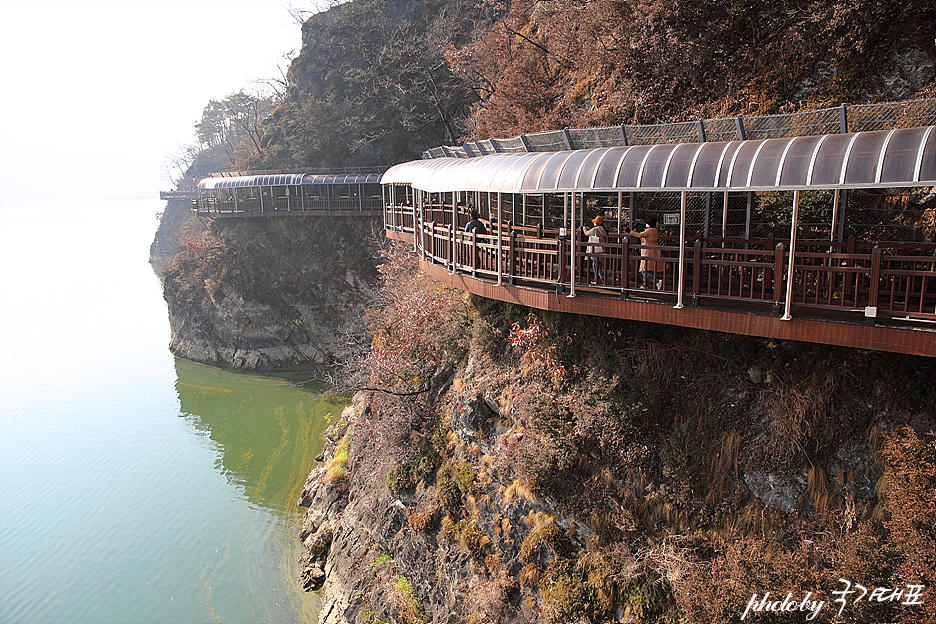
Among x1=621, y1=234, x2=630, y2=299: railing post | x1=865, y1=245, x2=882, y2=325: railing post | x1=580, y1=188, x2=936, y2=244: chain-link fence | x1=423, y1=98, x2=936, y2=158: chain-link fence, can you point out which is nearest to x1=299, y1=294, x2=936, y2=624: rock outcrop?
x1=865, y1=245, x2=882, y2=325: railing post

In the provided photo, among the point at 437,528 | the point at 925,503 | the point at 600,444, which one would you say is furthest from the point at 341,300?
the point at 925,503

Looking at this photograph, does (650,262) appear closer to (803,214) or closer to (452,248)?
(803,214)

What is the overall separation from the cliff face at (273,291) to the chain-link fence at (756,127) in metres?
23.1

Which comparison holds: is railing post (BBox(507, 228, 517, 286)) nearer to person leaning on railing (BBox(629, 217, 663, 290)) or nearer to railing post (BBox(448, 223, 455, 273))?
railing post (BBox(448, 223, 455, 273))

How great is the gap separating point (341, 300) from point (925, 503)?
106 ft

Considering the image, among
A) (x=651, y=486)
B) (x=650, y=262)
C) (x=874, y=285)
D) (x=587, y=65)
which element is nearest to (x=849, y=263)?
(x=874, y=285)

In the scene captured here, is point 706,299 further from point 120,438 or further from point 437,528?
point 120,438

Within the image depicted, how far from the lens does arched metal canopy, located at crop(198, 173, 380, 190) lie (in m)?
38.5

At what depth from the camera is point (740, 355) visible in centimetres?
953

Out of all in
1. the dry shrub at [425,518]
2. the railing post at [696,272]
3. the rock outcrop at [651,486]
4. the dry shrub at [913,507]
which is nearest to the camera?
the dry shrub at [913,507]

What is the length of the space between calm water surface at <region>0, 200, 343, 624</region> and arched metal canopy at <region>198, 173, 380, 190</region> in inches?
532

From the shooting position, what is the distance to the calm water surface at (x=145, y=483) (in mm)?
16969

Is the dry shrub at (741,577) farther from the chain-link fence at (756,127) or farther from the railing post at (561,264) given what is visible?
the chain-link fence at (756,127)

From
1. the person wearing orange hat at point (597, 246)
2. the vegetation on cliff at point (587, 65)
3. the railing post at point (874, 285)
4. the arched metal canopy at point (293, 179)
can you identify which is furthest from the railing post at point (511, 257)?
the arched metal canopy at point (293, 179)
